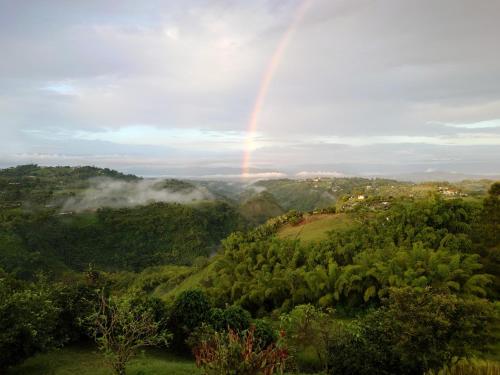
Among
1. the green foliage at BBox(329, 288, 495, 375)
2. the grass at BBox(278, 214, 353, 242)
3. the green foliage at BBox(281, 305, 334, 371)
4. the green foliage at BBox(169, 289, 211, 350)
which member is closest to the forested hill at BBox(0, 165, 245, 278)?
the grass at BBox(278, 214, 353, 242)

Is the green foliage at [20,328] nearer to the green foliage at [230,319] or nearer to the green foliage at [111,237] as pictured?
the green foliage at [230,319]

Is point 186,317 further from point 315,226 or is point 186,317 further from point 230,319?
point 315,226

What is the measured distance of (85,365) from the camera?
62.7 feet

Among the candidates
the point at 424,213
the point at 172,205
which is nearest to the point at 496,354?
the point at 424,213

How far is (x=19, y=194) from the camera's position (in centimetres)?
16288

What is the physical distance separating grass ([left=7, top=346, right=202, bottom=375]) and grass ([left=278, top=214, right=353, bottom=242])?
36.6 m

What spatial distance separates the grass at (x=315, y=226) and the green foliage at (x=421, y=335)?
37843mm

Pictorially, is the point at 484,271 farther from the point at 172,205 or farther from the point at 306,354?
the point at 172,205

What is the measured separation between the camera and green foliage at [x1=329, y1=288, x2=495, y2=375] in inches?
536

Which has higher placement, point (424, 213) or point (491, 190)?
point (491, 190)

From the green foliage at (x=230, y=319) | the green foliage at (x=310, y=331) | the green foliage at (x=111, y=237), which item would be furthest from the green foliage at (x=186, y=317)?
the green foliage at (x=111, y=237)

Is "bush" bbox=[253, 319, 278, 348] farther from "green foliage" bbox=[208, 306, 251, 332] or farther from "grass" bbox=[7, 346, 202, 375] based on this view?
"grass" bbox=[7, 346, 202, 375]

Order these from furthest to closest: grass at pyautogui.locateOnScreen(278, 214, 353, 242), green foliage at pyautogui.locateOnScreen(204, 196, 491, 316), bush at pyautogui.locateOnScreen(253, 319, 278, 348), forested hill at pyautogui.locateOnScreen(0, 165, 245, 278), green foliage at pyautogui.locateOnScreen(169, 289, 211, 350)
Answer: forested hill at pyautogui.locateOnScreen(0, 165, 245, 278)
grass at pyautogui.locateOnScreen(278, 214, 353, 242)
green foliage at pyautogui.locateOnScreen(204, 196, 491, 316)
green foliage at pyautogui.locateOnScreen(169, 289, 211, 350)
bush at pyautogui.locateOnScreen(253, 319, 278, 348)

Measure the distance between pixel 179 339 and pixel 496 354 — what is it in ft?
57.0
